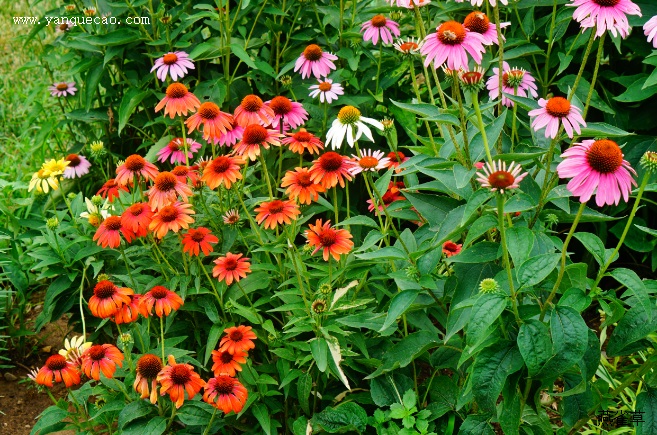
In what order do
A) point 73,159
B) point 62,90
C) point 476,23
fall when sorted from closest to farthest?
point 476,23, point 73,159, point 62,90

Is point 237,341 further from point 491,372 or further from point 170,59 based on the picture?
point 170,59

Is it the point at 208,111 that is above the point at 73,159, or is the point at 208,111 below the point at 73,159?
above

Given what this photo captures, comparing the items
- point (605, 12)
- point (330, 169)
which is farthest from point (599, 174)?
point (330, 169)

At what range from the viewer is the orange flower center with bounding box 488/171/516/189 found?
1.48 m

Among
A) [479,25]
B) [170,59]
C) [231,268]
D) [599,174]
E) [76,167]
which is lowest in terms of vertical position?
[76,167]

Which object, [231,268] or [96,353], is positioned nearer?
[96,353]

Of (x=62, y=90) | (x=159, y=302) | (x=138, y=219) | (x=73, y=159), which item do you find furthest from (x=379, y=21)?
(x=62, y=90)

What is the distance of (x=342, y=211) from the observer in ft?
9.36

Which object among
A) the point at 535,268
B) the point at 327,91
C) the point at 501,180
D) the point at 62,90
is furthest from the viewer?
the point at 62,90

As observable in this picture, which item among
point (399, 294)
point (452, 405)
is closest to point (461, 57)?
point (399, 294)

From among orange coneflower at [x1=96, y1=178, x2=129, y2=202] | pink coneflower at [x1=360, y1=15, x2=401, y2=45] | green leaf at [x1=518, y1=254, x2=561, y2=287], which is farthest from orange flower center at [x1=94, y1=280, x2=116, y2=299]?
pink coneflower at [x1=360, y1=15, x2=401, y2=45]

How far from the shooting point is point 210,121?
89.0 inches

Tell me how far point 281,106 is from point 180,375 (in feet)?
3.02

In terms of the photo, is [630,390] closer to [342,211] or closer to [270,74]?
[342,211]
